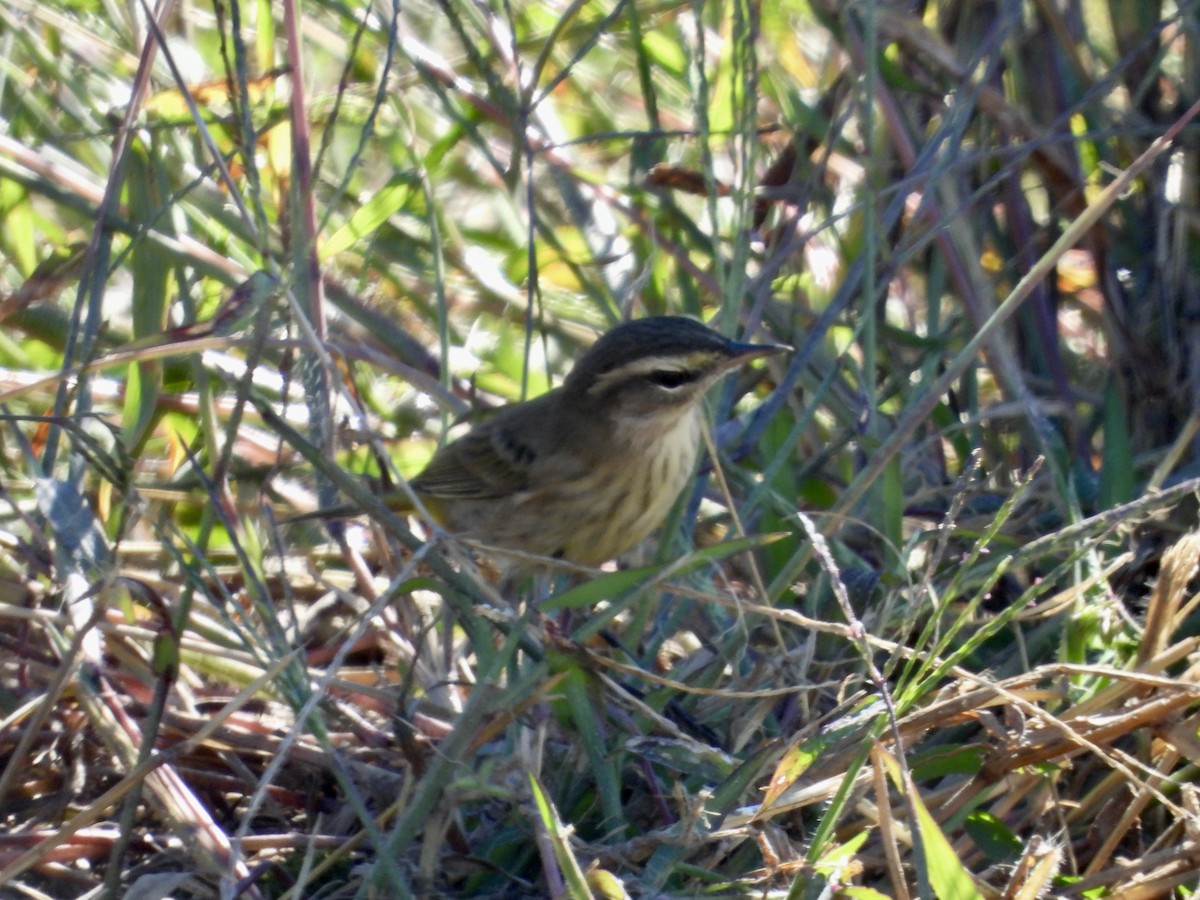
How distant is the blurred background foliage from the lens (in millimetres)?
2615

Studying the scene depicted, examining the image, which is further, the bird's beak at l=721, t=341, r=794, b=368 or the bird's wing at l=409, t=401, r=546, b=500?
the bird's wing at l=409, t=401, r=546, b=500

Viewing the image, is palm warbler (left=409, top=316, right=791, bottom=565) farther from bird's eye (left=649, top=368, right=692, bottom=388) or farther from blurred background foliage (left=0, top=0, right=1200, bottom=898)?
blurred background foliage (left=0, top=0, right=1200, bottom=898)

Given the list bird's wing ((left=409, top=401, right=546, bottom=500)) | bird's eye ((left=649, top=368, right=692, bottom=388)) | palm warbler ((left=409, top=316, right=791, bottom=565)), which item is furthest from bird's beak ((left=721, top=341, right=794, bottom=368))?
bird's wing ((left=409, top=401, right=546, bottom=500))

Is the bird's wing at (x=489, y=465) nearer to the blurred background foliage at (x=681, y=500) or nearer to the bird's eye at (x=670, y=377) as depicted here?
the blurred background foliage at (x=681, y=500)

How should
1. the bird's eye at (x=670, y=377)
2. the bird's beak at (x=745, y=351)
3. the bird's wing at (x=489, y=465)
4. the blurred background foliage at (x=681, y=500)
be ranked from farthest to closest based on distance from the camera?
the bird's wing at (x=489, y=465), the bird's eye at (x=670, y=377), the bird's beak at (x=745, y=351), the blurred background foliage at (x=681, y=500)

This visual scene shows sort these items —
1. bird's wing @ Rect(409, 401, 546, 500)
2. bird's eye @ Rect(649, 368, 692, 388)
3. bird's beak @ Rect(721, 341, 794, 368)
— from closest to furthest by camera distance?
1. bird's beak @ Rect(721, 341, 794, 368)
2. bird's eye @ Rect(649, 368, 692, 388)
3. bird's wing @ Rect(409, 401, 546, 500)

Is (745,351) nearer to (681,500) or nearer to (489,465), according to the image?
(681,500)

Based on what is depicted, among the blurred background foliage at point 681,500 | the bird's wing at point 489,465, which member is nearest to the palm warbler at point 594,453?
the bird's wing at point 489,465

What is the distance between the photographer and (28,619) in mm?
A: 3086

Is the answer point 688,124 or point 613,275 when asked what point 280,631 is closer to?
point 613,275

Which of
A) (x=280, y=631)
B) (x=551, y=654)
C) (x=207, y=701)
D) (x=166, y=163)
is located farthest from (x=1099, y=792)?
(x=166, y=163)

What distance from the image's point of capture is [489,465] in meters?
4.28

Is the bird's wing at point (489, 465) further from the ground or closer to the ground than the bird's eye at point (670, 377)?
closer to the ground

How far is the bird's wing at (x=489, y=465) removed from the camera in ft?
13.9
